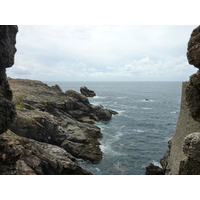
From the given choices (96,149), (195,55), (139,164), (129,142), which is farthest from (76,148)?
(195,55)

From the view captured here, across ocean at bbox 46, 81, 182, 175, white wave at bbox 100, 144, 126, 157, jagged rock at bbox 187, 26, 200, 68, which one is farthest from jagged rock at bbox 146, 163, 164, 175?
jagged rock at bbox 187, 26, 200, 68

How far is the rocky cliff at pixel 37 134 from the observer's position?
411 inches

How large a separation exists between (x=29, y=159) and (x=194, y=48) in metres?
15.4

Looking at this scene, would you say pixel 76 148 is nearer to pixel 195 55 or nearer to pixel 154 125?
pixel 195 55

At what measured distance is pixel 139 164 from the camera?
1041 inches

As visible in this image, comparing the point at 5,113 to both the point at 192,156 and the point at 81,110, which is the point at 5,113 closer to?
the point at 192,156

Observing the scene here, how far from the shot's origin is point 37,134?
77.5 ft

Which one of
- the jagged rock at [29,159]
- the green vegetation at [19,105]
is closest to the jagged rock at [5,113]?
the jagged rock at [29,159]

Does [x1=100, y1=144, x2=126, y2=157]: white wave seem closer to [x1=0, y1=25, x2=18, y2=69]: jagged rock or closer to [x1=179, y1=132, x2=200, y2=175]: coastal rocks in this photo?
[x1=179, y1=132, x2=200, y2=175]: coastal rocks

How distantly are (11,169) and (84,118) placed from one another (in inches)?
1289

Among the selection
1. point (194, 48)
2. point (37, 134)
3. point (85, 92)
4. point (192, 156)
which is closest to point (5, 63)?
point (194, 48)

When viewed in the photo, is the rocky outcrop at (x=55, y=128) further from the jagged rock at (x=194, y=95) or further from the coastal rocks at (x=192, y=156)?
the jagged rock at (x=194, y=95)

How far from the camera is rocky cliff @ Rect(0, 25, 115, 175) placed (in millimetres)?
10445

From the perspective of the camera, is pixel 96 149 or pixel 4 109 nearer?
pixel 4 109
